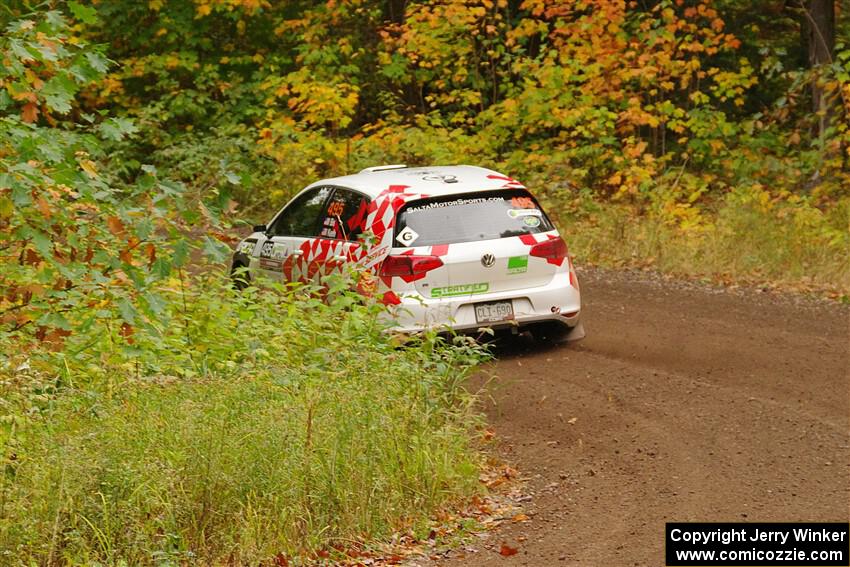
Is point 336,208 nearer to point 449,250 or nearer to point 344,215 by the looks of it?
point 344,215

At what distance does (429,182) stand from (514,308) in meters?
1.40

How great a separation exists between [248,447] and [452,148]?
15452 millimetres

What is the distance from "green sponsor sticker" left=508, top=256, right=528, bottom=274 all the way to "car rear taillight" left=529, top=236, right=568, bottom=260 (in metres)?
0.11

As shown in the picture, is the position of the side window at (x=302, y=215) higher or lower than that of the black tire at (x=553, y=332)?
higher

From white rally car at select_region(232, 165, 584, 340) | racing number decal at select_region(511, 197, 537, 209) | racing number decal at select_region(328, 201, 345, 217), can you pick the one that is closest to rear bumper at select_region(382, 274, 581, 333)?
white rally car at select_region(232, 165, 584, 340)

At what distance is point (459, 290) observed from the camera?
10680mm

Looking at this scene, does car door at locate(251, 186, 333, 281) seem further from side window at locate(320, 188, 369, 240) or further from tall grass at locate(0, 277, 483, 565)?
tall grass at locate(0, 277, 483, 565)

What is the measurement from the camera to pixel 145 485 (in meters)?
6.19

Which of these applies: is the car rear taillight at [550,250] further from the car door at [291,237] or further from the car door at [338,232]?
the car door at [291,237]

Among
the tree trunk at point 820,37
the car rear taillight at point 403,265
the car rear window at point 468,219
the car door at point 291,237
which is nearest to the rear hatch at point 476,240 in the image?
the car rear window at point 468,219

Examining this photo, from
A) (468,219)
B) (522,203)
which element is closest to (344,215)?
(468,219)

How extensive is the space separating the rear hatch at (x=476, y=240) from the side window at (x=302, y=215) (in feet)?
4.60

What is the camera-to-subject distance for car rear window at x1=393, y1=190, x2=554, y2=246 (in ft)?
35.1

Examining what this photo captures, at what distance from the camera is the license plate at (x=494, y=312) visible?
1075cm
